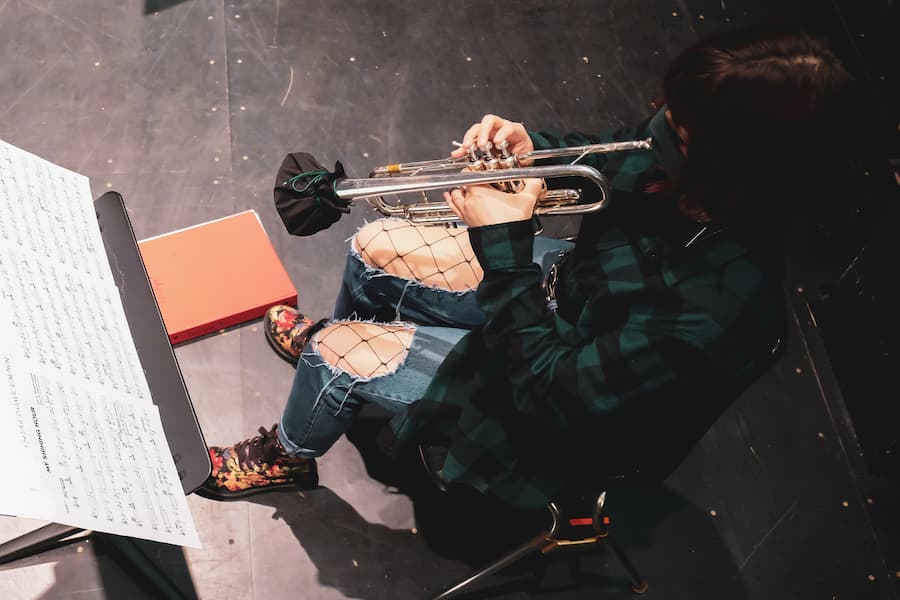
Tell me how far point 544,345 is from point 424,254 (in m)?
0.49

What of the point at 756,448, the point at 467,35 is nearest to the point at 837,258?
the point at 756,448

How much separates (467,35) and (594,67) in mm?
428

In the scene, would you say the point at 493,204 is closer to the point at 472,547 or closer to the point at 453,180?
the point at 453,180

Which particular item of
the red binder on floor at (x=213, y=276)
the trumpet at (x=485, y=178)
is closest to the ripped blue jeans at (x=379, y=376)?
the trumpet at (x=485, y=178)

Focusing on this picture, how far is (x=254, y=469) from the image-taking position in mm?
1926

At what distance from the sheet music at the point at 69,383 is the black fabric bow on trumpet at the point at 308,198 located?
0.35m

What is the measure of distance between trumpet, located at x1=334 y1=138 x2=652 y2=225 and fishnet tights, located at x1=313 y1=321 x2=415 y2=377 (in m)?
0.23

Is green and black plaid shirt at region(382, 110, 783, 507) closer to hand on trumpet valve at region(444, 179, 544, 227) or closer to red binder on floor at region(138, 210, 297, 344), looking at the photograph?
hand on trumpet valve at region(444, 179, 544, 227)

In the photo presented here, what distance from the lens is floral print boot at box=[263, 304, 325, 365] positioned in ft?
A: 6.87

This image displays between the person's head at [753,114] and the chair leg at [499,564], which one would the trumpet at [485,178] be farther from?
the chair leg at [499,564]

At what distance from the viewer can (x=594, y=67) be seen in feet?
9.12

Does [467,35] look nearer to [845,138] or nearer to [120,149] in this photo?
[120,149]

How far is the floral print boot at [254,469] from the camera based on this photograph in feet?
6.28

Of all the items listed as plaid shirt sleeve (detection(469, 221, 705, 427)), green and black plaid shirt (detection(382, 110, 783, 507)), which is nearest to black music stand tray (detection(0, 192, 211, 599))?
green and black plaid shirt (detection(382, 110, 783, 507))
